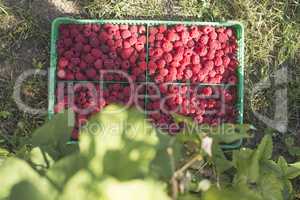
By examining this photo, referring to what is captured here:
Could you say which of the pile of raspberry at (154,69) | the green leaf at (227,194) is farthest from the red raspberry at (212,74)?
the green leaf at (227,194)

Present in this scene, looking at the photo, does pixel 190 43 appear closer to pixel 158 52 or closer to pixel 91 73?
pixel 158 52

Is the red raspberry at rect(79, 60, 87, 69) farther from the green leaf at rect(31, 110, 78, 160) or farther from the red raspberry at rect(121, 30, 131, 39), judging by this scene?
the green leaf at rect(31, 110, 78, 160)

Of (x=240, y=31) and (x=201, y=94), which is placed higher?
(x=240, y=31)

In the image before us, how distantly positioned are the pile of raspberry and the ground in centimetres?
10

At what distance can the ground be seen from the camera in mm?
2068

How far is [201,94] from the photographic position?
204cm

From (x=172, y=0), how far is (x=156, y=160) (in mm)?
1406

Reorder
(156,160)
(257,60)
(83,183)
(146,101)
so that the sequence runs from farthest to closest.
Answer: (257,60) < (146,101) < (156,160) < (83,183)

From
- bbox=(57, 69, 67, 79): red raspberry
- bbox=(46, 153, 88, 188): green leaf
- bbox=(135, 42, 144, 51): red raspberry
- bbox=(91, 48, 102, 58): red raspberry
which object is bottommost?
bbox=(46, 153, 88, 188): green leaf

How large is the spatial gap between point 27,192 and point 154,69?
1.31 metres

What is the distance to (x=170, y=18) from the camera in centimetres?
215

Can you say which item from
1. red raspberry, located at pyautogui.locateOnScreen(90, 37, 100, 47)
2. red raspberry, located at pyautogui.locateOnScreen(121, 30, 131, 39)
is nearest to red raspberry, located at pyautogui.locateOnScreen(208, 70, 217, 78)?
red raspberry, located at pyautogui.locateOnScreen(121, 30, 131, 39)

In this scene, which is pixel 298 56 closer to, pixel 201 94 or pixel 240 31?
pixel 240 31

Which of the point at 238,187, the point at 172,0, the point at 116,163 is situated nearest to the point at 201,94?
the point at 172,0
